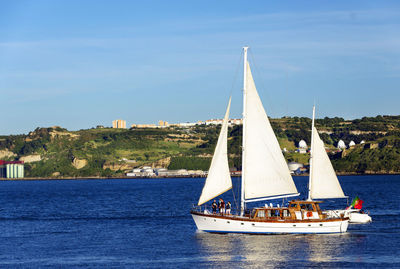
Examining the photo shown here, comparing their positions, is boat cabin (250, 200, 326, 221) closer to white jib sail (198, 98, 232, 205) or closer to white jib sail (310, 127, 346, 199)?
white jib sail (198, 98, 232, 205)

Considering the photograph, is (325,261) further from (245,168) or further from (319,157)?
(319,157)

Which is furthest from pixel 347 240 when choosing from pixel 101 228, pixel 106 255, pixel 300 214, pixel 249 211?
pixel 101 228

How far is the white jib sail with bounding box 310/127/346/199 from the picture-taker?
239ft

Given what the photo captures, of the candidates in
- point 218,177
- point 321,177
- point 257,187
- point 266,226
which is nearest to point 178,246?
point 218,177

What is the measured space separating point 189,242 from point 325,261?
48.6ft

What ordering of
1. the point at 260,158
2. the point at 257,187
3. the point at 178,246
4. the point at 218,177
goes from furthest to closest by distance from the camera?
the point at 260,158
the point at 257,187
the point at 218,177
the point at 178,246

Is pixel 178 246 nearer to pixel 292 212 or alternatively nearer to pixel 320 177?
pixel 292 212

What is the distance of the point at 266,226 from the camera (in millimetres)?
63625

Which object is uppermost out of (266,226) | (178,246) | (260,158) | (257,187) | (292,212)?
(260,158)

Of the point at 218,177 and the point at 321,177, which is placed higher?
the point at 218,177

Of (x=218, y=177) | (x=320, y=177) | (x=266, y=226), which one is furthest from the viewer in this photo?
(x=320, y=177)

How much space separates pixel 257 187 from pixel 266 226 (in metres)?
4.06

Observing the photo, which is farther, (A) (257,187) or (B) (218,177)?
(A) (257,187)

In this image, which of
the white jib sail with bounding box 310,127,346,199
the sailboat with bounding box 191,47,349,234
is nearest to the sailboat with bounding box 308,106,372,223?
the white jib sail with bounding box 310,127,346,199
